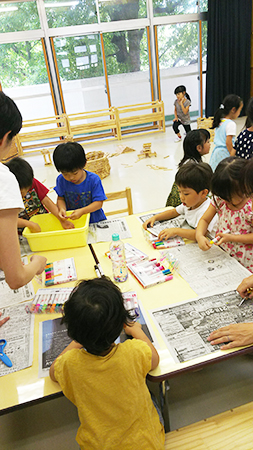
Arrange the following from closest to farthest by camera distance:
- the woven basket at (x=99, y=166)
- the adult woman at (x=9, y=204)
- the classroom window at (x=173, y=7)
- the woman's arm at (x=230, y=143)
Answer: the adult woman at (x=9, y=204) → the woman's arm at (x=230, y=143) → the woven basket at (x=99, y=166) → the classroom window at (x=173, y=7)

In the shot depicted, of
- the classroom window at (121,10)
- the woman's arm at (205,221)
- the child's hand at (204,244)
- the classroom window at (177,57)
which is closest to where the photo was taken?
the child's hand at (204,244)

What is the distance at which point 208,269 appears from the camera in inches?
58.1

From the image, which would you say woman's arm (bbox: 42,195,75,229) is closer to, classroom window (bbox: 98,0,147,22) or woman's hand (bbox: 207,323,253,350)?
woman's hand (bbox: 207,323,253,350)

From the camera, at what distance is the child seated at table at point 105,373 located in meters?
0.91

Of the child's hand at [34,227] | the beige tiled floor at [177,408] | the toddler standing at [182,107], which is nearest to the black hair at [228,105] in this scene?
the child's hand at [34,227]

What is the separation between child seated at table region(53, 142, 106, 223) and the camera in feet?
6.28

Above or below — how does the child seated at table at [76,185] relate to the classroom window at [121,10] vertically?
below

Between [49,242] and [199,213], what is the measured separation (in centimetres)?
88

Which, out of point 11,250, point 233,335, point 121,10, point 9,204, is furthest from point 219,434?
point 121,10

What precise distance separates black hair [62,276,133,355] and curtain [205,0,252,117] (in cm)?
782

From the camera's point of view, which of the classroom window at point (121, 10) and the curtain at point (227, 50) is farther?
the curtain at point (227, 50)

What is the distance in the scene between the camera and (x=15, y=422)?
5.03 ft

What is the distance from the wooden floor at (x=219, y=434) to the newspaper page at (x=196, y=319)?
27 cm

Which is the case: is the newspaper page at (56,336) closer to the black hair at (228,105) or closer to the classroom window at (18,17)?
the black hair at (228,105)
